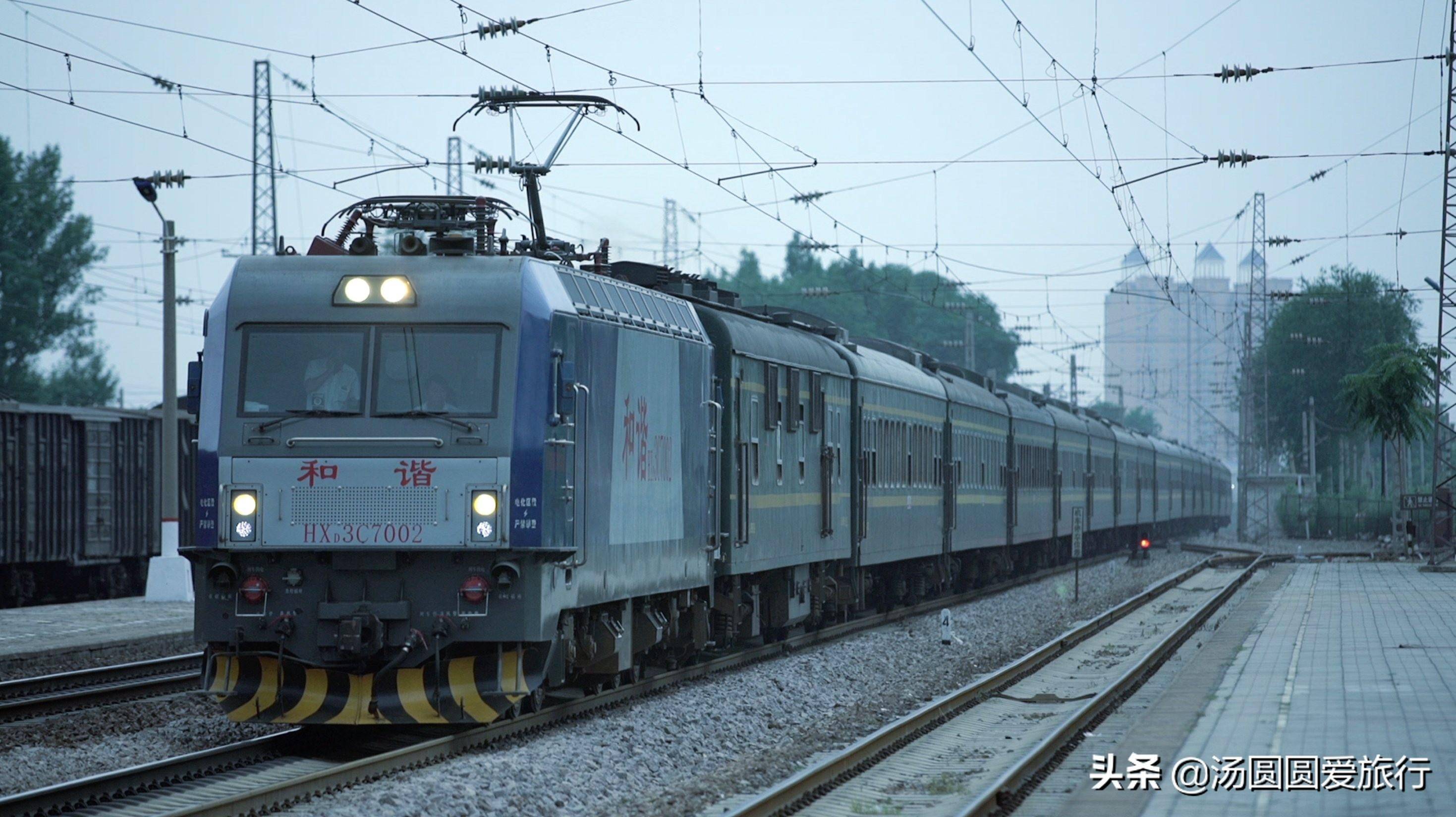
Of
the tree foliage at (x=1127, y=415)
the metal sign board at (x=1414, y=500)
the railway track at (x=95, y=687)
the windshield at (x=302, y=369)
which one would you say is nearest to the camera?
the windshield at (x=302, y=369)

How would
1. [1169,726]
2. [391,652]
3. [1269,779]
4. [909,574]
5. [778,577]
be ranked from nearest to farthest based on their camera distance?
[1269,779]
[391,652]
[1169,726]
[778,577]
[909,574]

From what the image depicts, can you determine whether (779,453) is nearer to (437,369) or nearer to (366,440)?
(437,369)

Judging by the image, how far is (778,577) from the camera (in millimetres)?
21188

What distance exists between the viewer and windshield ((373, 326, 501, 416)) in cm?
1273

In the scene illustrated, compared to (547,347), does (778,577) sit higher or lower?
lower

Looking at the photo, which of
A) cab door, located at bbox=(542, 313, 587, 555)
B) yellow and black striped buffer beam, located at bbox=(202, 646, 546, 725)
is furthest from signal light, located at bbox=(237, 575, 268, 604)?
cab door, located at bbox=(542, 313, 587, 555)

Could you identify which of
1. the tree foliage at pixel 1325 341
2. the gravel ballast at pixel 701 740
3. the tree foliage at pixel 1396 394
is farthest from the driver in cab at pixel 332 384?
the tree foliage at pixel 1325 341

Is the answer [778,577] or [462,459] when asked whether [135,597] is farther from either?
[462,459]

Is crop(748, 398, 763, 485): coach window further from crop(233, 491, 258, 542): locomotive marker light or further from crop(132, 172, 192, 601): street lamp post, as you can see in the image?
crop(132, 172, 192, 601): street lamp post

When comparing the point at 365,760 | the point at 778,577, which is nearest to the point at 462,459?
the point at 365,760

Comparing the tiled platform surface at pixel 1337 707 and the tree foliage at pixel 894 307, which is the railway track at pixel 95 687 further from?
the tree foliage at pixel 894 307

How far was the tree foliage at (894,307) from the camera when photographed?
116 meters

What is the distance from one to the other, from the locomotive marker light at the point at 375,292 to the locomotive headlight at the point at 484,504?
59.0 inches

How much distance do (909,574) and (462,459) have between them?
18.2 metres
